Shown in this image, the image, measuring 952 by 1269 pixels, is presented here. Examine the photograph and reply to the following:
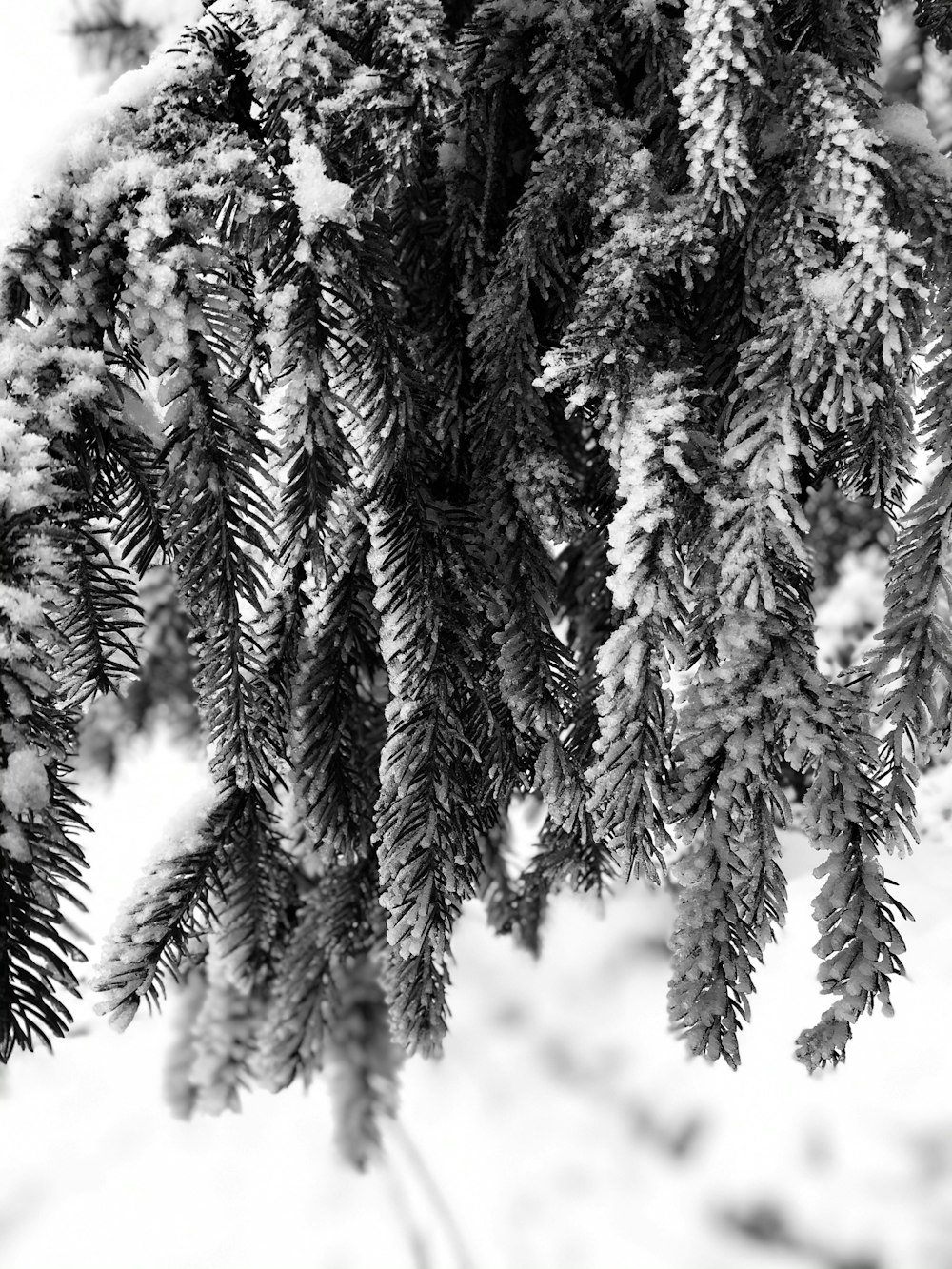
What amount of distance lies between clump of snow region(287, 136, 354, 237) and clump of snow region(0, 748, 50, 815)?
1.78 feet

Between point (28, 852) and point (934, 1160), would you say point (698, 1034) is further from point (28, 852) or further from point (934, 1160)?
point (934, 1160)

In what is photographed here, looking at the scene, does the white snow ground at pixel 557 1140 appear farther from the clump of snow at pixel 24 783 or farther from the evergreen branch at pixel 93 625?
the clump of snow at pixel 24 783

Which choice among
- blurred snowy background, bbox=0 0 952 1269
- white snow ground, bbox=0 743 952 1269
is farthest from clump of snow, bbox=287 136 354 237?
white snow ground, bbox=0 743 952 1269

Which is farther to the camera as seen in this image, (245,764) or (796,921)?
(796,921)

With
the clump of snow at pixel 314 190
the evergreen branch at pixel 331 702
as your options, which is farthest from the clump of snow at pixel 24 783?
the clump of snow at pixel 314 190

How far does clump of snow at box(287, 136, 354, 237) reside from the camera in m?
0.81

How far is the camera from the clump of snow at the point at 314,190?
2.67 feet

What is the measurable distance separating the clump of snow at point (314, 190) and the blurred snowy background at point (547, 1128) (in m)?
1.29

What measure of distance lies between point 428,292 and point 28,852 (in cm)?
83

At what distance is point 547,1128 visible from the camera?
3.61 meters

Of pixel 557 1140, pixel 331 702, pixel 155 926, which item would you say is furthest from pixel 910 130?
pixel 557 1140

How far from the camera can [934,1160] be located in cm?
229

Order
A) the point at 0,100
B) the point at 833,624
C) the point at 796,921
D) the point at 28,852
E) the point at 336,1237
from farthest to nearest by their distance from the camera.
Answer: the point at 336,1237, the point at 833,624, the point at 796,921, the point at 0,100, the point at 28,852

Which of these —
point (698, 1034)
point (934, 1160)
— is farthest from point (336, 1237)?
point (698, 1034)
